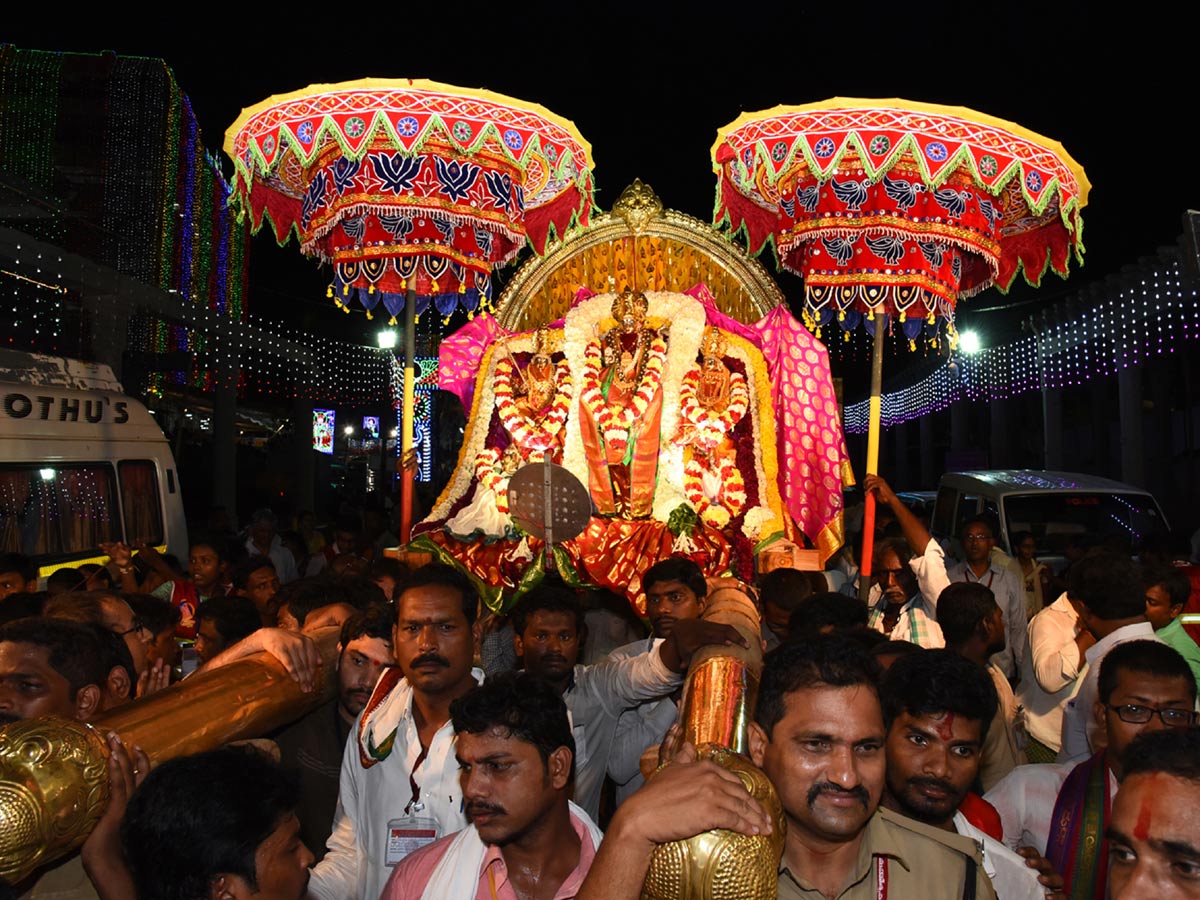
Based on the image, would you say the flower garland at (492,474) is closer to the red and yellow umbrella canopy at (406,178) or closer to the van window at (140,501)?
the red and yellow umbrella canopy at (406,178)

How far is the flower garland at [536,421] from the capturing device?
8.94 m

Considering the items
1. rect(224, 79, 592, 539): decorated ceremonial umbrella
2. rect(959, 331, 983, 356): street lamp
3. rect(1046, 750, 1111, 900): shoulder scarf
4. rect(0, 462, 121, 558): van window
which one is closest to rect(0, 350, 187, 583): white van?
rect(0, 462, 121, 558): van window

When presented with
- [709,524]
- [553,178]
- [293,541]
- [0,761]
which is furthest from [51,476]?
[0,761]

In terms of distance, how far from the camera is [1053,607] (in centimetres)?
509

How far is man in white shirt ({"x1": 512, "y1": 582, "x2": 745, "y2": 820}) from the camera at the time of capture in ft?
11.3

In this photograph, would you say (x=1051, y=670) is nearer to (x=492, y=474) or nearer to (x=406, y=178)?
(x=492, y=474)

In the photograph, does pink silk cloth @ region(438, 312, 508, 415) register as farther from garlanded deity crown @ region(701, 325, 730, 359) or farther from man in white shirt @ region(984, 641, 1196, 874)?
man in white shirt @ region(984, 641, 1196, 874)

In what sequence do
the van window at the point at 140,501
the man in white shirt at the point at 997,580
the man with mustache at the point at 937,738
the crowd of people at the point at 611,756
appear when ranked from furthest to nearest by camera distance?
the van window at the point at 140,501
the man in white shirt at the point at 997,580
the man with mustache at the point at 937,738
the crowd of people at the point at 611,756

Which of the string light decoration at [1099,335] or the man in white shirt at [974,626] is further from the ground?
the string light decoration at [1099,335]

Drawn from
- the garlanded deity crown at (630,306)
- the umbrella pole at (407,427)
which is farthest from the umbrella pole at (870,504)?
the umbrella pole at (407,427)

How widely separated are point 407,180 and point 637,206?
2.82 metres

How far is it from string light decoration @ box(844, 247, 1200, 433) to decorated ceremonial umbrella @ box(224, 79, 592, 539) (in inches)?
248

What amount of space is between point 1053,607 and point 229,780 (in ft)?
13.4

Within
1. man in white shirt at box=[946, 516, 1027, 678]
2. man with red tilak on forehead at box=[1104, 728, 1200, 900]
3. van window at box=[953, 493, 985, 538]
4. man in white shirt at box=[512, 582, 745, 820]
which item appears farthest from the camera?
van window at box=[953, 493, 985, 538]
